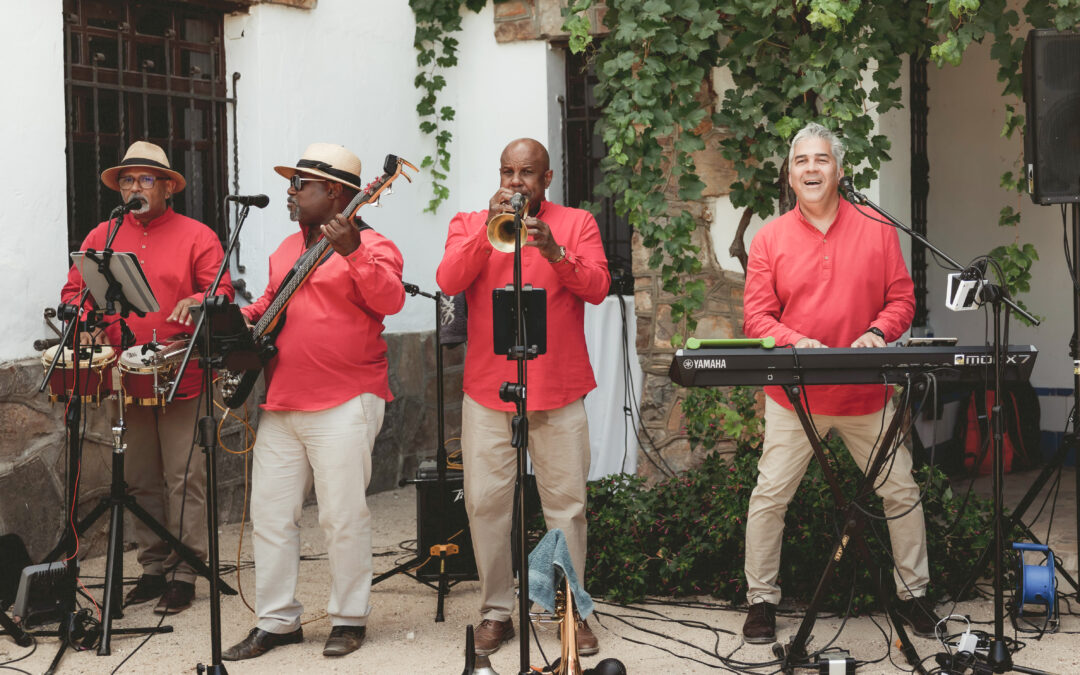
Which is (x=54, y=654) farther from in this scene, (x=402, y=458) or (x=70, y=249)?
(x=402, y=458)

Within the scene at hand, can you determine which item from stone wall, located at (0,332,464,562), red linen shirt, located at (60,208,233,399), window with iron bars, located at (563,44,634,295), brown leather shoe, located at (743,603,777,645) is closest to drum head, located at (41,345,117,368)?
red linen shirt, located at (60,208,233,399)

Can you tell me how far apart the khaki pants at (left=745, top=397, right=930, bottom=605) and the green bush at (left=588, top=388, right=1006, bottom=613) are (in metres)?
0.24

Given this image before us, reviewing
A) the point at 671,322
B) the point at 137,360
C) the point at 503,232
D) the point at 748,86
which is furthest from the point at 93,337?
the point at 748,86

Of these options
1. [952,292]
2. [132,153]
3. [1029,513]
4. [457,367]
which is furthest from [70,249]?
[1029,513]

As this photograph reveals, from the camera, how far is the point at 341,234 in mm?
3771

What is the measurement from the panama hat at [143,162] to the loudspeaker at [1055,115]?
344 cm

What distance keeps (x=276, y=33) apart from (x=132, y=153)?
1.71m

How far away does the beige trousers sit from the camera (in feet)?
13.7

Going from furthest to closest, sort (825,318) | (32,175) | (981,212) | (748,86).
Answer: (981,212), (748,86), (32,175), (825,318)

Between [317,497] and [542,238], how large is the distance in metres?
1.30

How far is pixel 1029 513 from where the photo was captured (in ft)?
20.0

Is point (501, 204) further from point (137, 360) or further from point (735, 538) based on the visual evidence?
point (735, 538)

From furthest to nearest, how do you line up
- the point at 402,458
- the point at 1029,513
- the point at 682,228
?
the point at 402,458 < the point at 1029,513 < the point at 682,228

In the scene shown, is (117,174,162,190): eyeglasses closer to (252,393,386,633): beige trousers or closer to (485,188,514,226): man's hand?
(252,393,386,633): beige trousers
